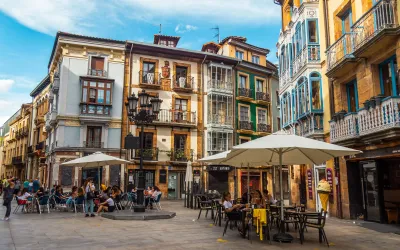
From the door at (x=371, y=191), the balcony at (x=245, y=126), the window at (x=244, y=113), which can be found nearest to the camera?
the door at (x=371, y=191)

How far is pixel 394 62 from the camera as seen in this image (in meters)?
10.8

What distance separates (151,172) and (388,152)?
19081 millimetres

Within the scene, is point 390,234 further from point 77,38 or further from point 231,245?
point 77,38

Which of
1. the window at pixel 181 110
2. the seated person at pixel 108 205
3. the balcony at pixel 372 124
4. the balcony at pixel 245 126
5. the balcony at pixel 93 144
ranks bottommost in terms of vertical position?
the seated person at pixel 108 205

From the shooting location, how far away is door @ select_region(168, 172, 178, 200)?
2675 centimetres

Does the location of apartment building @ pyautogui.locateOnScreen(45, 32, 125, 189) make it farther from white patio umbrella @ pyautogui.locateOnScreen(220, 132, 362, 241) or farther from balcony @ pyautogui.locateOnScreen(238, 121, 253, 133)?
white patio umbrella @ pyautogui.locateOnScreen(220, 132, 362, 241)

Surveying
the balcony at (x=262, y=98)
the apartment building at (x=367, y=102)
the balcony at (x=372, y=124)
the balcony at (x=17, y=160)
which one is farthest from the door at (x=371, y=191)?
the balcony at (x=17, y=160)

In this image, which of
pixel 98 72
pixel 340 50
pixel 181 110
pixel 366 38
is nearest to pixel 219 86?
pixel 181 110

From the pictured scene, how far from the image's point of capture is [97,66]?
2636cm

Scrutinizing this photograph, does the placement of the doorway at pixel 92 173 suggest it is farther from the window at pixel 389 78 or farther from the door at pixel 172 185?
the window at pixel 389 78

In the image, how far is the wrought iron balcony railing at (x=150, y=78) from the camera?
2698cm

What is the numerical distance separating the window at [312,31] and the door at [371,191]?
650 cm

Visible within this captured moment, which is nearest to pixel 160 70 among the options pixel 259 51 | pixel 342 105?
pixel 259 51

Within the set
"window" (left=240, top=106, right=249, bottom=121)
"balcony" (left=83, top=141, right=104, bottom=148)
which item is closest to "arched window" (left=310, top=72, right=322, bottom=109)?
"window" (left=240, top=106, right=249, bottom=121)
